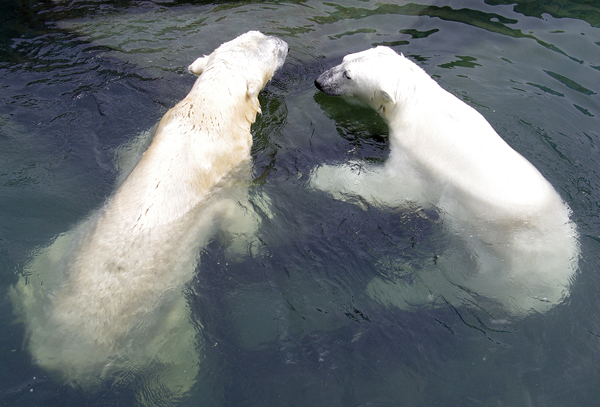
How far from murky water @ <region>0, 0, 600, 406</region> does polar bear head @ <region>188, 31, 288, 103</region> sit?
75 cm

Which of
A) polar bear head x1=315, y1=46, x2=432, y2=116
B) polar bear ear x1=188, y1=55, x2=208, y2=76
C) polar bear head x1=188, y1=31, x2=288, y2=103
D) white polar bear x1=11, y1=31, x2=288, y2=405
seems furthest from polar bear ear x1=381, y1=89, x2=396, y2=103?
polar bear ear x1=188, y1=55, x2=208, y2=76

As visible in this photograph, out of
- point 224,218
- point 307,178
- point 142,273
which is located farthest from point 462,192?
point 142,273

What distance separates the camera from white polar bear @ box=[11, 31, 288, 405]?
300 cm

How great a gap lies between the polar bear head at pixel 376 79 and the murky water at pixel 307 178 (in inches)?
20.8

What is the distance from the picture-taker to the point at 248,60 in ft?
16.2

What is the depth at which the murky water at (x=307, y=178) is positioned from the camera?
3.13 metres

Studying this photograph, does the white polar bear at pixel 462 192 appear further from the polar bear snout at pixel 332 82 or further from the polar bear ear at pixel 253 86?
the polar bear ear at pixel 253 86

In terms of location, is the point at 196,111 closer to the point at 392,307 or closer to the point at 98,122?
the point at 98,122

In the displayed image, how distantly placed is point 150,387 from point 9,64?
5.46 m

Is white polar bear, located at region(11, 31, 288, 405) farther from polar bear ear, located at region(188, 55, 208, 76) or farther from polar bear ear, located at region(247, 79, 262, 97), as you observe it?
polar bear ear, located at region(188, 55, 208, 76)

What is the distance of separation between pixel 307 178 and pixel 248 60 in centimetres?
157

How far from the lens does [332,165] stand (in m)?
4.98

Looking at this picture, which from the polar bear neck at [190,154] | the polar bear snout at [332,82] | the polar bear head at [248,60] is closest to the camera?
the polar bear neck at [190,154]

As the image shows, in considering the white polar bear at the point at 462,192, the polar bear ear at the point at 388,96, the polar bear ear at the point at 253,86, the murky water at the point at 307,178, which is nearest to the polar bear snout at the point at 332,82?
the white polar bear at the point at 462,192
